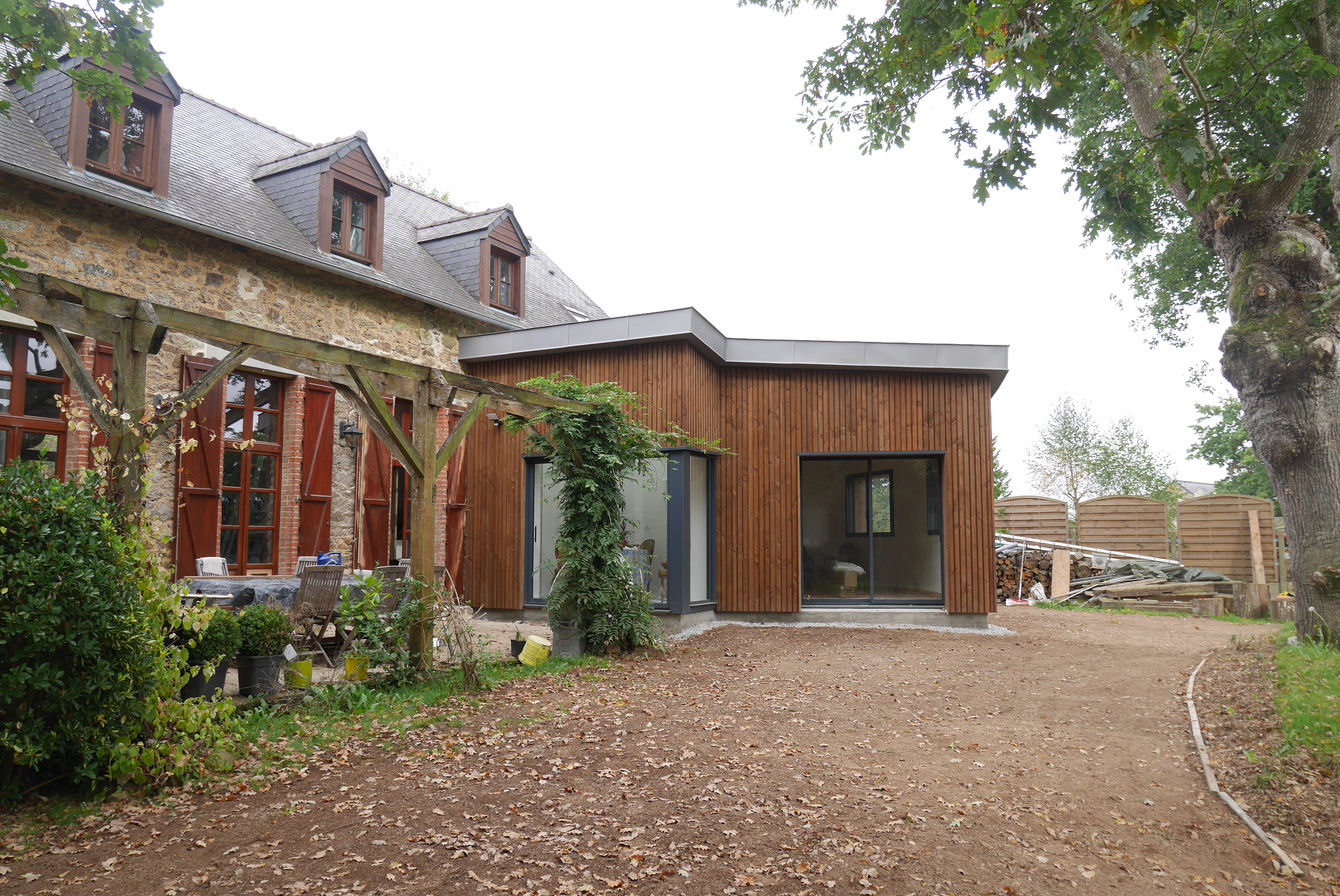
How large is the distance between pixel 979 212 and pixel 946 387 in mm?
4901

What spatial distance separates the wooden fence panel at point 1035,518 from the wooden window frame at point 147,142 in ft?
50.8

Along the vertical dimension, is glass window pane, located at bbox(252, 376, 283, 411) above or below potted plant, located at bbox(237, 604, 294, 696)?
above

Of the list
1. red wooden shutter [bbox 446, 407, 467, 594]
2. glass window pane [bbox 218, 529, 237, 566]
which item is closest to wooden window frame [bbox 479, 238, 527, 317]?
red wooden shutter [bbox 446, 407, 467, 594]

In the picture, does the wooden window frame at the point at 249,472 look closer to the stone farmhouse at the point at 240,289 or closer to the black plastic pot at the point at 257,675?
the stone farmhouse at the point at 240,289

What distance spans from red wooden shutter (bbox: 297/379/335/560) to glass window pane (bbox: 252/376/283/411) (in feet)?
1.07

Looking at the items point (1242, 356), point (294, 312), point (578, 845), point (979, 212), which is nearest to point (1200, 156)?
point (979, 212)

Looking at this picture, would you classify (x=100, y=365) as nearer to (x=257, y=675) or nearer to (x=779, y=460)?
(x=257, y=675)

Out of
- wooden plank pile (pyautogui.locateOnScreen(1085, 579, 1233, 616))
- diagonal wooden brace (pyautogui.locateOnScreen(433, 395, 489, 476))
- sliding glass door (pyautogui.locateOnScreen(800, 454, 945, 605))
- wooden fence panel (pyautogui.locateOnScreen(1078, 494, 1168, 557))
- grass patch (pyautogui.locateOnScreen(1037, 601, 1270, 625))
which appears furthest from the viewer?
wooden fence panel (pyautogui.locateOnScreen(1078, 494, 1168, 557))

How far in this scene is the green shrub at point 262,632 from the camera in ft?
18.1

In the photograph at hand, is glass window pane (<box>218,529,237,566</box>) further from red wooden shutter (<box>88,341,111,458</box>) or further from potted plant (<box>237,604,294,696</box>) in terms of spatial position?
potted plant (<box>237,604,294,696</box>)

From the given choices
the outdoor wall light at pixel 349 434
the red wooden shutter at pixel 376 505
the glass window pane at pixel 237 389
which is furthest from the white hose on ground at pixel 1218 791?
the glass window pane at pixel 237 389

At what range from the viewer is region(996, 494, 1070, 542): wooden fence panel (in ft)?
55.6

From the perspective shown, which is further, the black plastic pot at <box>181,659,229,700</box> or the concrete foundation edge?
the concrete foundation edge

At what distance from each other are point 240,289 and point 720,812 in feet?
27.6
